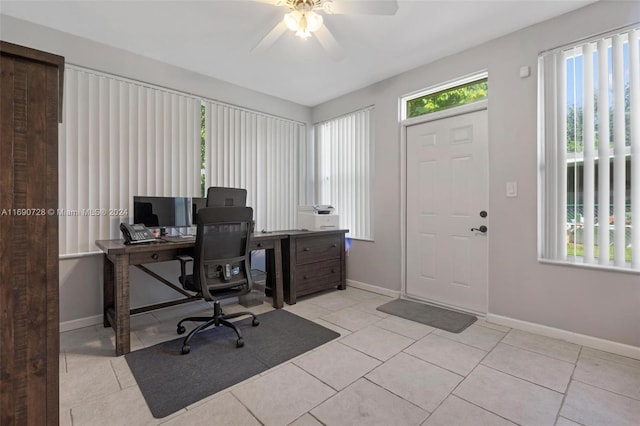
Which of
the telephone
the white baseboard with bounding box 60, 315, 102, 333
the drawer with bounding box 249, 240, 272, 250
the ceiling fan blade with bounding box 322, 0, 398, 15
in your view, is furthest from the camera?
the drawer with bounding box 249, 240, 272, 250

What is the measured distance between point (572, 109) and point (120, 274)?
3.88m

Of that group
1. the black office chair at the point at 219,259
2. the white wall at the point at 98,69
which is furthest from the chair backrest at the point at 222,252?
the white wall at the point at 98,69

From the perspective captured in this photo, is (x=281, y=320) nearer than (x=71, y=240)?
No

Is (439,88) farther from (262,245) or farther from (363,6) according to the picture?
(262,245)

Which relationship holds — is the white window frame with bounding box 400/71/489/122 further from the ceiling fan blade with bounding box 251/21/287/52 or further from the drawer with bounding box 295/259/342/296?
the drawer with bounding box 295/259/342/296

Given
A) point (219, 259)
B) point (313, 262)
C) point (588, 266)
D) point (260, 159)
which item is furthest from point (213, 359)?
point (588, 266)

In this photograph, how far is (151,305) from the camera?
119 inches

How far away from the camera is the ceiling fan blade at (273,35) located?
7.03ft

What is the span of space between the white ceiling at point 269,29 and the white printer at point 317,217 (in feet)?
5.46

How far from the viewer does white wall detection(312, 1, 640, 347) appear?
2205 mm

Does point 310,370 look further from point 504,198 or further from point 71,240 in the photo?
point 71,240

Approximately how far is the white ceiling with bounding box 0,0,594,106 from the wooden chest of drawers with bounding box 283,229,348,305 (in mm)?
1981

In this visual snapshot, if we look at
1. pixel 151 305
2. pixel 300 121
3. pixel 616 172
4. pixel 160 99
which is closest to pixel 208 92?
pixel 160 99

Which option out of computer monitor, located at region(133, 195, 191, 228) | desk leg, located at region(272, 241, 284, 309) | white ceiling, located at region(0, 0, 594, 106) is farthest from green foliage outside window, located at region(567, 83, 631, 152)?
computer monitor, located at region(133, 195, 191, 228)
